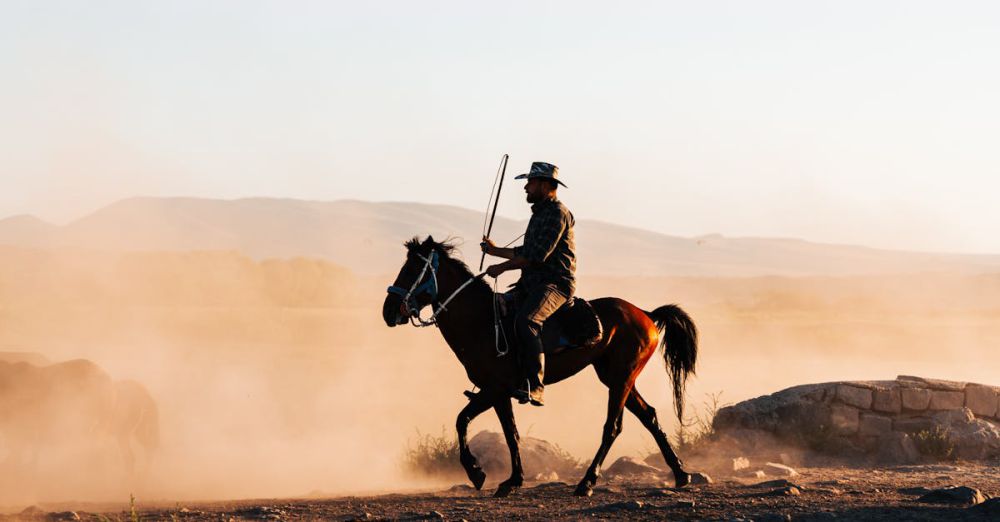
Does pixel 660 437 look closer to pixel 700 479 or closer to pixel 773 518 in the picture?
pixel 700 479

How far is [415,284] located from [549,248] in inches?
54.0

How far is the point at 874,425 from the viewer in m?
15.6

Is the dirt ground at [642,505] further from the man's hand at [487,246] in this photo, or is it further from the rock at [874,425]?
the man's hand at [487,246]

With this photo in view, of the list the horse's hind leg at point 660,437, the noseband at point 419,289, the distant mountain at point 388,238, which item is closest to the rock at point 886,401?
Answer: the horse's hind leg at point 660,437

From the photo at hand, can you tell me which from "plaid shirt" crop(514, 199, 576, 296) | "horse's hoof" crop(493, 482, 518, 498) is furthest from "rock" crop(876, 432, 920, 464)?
"horse's hoof" crop(493, 482, 518, 498)

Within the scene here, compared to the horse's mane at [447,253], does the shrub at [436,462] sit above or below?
below

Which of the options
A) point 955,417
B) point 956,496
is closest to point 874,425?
point 955,417

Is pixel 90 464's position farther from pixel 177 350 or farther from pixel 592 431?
pixel 177 350

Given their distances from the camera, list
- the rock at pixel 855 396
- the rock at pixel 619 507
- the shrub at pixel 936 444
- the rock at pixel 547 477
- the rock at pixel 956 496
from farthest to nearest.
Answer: the rock at pixel 855 396 < the shrub at pixel 936 444 < the rock at pixel 547 477 < the rock at pixel 619 507 < the rock at pixel 956 496

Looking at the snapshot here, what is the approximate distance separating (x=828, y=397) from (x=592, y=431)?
26.7 ft

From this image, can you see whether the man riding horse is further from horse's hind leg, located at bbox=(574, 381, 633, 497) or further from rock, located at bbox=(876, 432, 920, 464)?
rock, located at bbox=(876, 432, 920, 464)

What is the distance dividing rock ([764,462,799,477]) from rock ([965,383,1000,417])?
11.8ft

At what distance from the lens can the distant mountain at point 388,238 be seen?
140750 millimetres

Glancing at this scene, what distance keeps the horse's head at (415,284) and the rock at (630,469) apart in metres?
3.55
